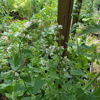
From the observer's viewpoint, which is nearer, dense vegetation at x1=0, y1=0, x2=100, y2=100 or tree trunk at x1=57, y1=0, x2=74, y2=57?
dense vegetation at x1=0, y1=0, x2=100, y2=100

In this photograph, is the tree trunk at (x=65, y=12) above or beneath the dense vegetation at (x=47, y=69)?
above

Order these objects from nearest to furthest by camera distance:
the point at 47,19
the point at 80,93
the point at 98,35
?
the point at 80,93
the point at 47,19
the point at 98,35

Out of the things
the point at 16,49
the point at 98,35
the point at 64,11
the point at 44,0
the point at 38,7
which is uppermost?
the point at 44,0

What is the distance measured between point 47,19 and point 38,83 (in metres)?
1.59

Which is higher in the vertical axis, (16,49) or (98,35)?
(16,49)

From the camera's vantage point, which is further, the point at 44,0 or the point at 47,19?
the point at 44,0

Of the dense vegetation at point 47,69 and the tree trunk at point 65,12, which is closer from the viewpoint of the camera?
the dense vegetation at point 47,69

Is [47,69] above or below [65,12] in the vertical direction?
below

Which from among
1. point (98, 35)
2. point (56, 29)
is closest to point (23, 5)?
point (98, 35)

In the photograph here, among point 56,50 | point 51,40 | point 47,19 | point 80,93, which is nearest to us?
point 80,93

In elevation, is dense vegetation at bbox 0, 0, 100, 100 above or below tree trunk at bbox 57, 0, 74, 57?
below

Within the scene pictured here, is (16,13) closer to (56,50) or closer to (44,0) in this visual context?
(44,0)

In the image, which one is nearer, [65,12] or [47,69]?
[47,69]

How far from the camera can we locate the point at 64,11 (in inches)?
35.2
